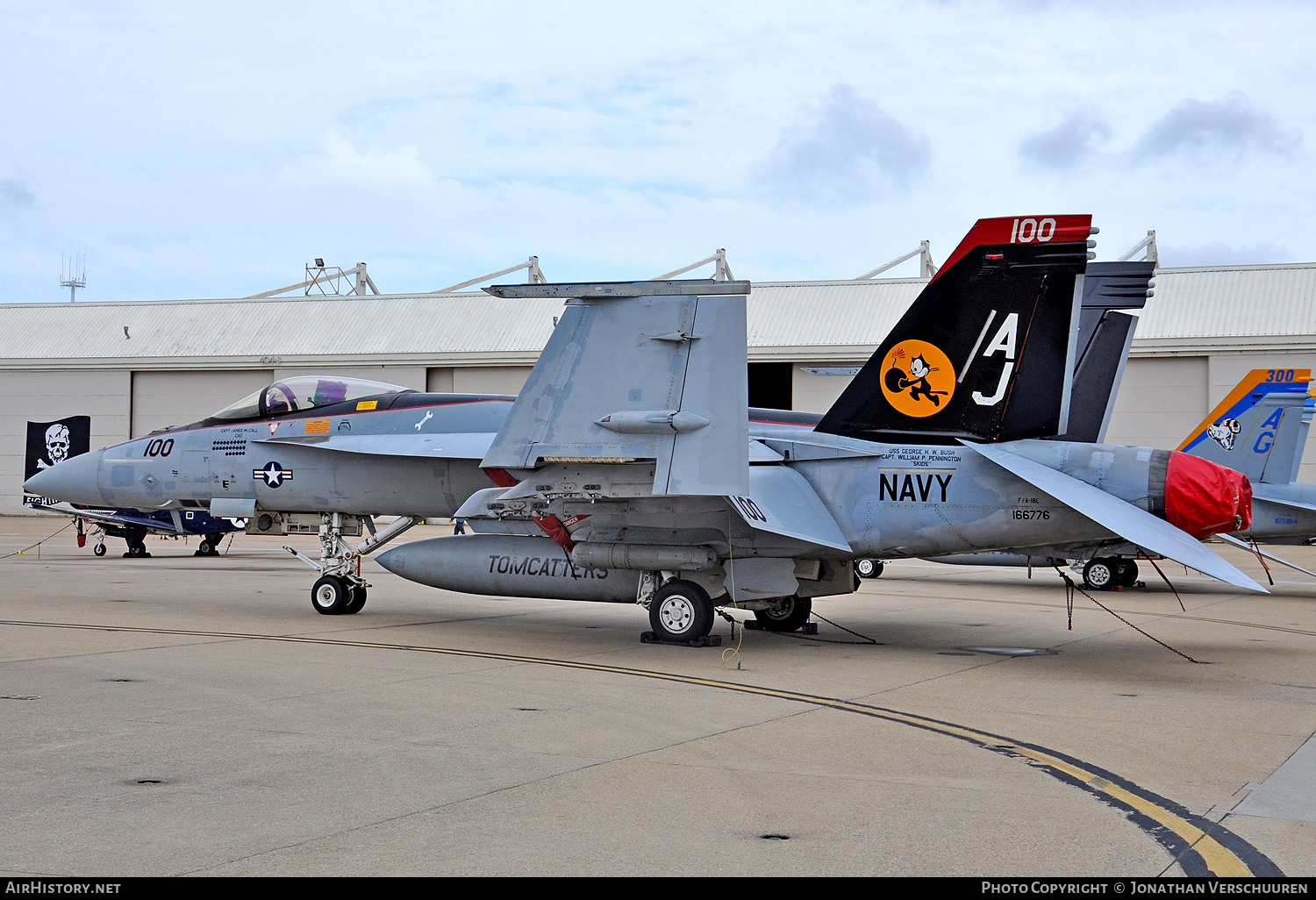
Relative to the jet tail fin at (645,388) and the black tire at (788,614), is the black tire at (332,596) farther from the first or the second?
the black tire at (788,614)

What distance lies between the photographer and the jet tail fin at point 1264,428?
62.2 feet

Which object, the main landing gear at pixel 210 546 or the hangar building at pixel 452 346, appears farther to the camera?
the hangar building at pixel 452 346

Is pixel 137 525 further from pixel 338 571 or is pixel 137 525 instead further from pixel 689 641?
pixel 689 641

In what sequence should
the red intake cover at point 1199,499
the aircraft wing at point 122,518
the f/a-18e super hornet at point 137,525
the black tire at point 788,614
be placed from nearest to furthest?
1. the red intake cover at point 1199,499
2. the black tire at point 788,614
3. the f/a-18e super hornet at point 137,525
4. the aircraft wing at point 122,518

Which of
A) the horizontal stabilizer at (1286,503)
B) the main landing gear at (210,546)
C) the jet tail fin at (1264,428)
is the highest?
the jet tail fin at (1264,428)

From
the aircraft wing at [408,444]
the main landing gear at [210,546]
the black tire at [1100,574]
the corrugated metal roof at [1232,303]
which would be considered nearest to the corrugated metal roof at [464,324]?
the corrugated metal roof at [1232,303]

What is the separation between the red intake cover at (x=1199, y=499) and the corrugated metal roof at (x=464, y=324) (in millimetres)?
27715

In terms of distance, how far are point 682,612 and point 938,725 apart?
14.7 feet

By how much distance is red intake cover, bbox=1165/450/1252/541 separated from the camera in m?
10.7

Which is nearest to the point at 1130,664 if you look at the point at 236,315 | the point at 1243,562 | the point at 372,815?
the point at 372,815

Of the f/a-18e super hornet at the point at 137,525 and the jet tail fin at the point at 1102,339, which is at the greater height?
the jet tail fin at the point at 1102,339

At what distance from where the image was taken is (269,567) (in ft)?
77.6

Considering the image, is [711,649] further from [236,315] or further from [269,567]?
[236,315]

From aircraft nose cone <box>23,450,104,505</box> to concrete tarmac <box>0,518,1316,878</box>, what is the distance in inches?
81.8
